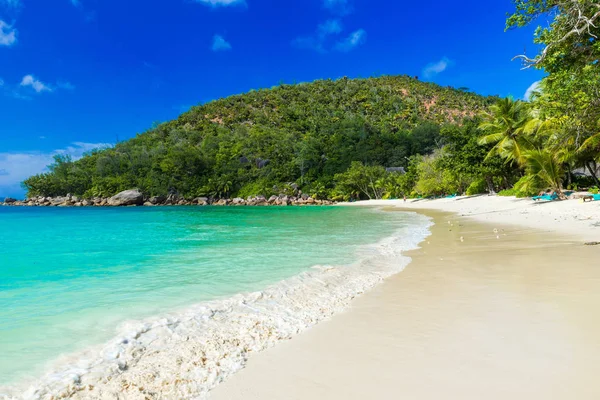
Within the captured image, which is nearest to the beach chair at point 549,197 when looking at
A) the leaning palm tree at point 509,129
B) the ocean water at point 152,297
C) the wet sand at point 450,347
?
the leaning palm tree at point 509,129

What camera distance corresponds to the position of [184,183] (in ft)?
252

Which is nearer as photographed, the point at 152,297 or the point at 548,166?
the point at 152,297

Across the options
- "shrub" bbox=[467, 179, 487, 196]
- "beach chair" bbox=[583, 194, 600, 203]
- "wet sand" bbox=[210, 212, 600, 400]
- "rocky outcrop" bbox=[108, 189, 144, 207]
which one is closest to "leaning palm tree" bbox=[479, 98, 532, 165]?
"shrub" bbox=[467, 179, 487, 196]

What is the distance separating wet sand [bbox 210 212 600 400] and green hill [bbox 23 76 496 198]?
59.7m

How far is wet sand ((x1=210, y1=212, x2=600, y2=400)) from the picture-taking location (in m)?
2.48

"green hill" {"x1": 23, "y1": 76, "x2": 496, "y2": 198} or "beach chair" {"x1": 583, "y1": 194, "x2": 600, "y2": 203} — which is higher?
"green hill" {"x1": 23, "y1": 76, "x2": 496, "y2": 198}

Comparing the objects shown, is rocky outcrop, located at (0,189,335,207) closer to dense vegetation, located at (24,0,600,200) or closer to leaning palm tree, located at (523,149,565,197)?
dense vegetation, located at (24,0,600,200)

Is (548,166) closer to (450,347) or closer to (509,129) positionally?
(509,129)

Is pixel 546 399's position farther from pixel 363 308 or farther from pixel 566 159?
pixel 566 159

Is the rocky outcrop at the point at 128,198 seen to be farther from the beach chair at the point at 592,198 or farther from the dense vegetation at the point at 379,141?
the beach chair at the point at 592,198

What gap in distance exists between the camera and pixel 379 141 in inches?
3000

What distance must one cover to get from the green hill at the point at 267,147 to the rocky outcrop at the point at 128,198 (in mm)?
4836

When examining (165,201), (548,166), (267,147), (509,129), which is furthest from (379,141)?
(548,166)

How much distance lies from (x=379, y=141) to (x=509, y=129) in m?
48.0
